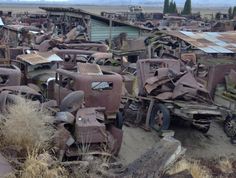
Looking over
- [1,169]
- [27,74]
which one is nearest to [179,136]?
[27,74]

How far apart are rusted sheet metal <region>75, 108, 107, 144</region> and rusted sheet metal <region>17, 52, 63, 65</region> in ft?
18.1

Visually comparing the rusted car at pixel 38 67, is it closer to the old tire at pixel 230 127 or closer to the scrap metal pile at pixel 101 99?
the scrap metal pile at pixel 101 99

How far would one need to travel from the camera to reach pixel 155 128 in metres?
11.9

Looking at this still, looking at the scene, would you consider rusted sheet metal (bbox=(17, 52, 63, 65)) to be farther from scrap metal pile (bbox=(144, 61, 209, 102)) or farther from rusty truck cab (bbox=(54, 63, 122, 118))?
scrap metal pile (bbox=(144, 61, 209, 102))

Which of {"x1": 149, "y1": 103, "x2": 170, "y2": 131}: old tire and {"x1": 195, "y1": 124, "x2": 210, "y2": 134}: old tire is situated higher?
{"x1": 149, "y1": 103, "x2": 170, "y2": 131}: old tire

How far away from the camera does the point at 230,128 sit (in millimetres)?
11766

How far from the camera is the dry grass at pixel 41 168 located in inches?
245

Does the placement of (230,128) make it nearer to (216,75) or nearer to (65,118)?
(216,75)

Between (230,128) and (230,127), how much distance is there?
0.03 metres

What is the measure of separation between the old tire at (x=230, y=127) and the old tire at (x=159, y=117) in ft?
5.32

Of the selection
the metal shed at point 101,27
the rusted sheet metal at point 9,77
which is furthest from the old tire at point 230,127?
the metal shed at point 101,27

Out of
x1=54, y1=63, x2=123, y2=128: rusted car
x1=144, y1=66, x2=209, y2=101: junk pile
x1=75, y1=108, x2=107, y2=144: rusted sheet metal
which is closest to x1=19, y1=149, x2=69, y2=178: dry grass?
x1=75, y1=108, x2=107, y2=144: rusted sheet metal

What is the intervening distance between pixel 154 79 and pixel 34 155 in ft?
19.4

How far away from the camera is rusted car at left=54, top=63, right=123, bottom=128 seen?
10383mm
